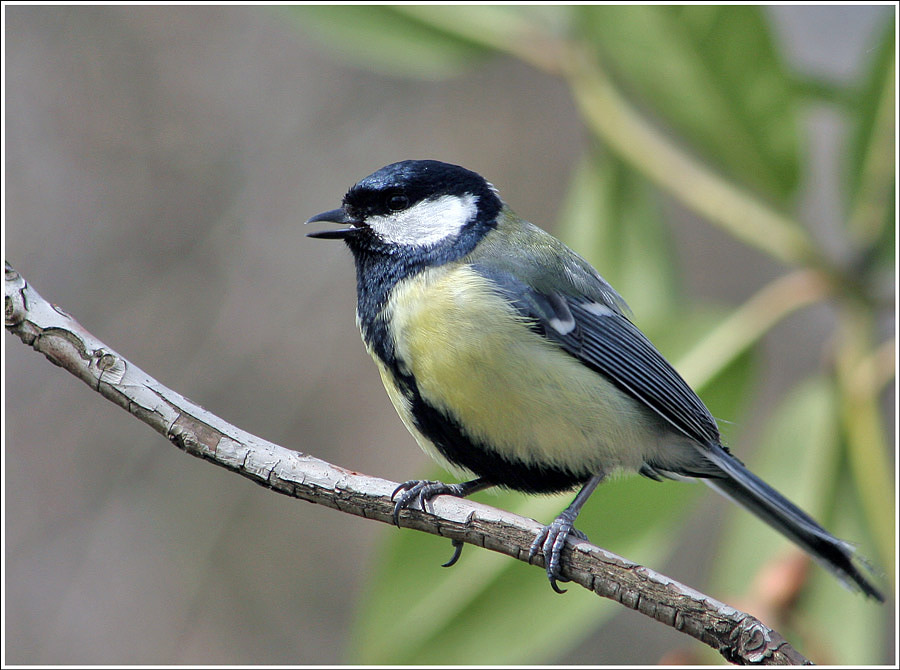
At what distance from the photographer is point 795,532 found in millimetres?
1230

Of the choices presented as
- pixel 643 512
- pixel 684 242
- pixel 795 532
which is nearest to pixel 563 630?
pixel 643 512

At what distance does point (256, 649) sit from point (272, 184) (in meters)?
1.58

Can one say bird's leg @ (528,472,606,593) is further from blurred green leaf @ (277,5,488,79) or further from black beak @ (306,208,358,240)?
blurred green leaf @ (277,5,488,79)

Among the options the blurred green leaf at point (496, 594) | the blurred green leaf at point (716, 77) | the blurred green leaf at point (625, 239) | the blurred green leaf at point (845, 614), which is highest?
the blurred green leaf at point (716, 77)

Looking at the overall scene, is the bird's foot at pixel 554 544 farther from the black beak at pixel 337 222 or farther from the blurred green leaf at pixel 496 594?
the black beak at pixel 337 222

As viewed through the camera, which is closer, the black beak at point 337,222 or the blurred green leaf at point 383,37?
the black beak at point 337,222

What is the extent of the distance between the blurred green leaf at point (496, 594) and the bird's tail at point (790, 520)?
10 cm

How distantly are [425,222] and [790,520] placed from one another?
71 centimetres

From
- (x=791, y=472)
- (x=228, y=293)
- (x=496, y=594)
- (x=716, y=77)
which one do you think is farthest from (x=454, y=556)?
(x=228, y=293)

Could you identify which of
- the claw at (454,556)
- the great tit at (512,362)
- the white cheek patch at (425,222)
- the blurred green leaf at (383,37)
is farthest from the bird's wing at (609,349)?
the blurred green leaf at (383,37)

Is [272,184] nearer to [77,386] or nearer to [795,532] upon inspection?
[77,386]

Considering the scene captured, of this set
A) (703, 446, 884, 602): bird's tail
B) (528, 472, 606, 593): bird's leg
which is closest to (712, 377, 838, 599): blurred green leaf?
(703, 446, 884, 602): bird's tail

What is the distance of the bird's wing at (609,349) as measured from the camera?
1151mm

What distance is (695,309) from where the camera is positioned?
149cm
